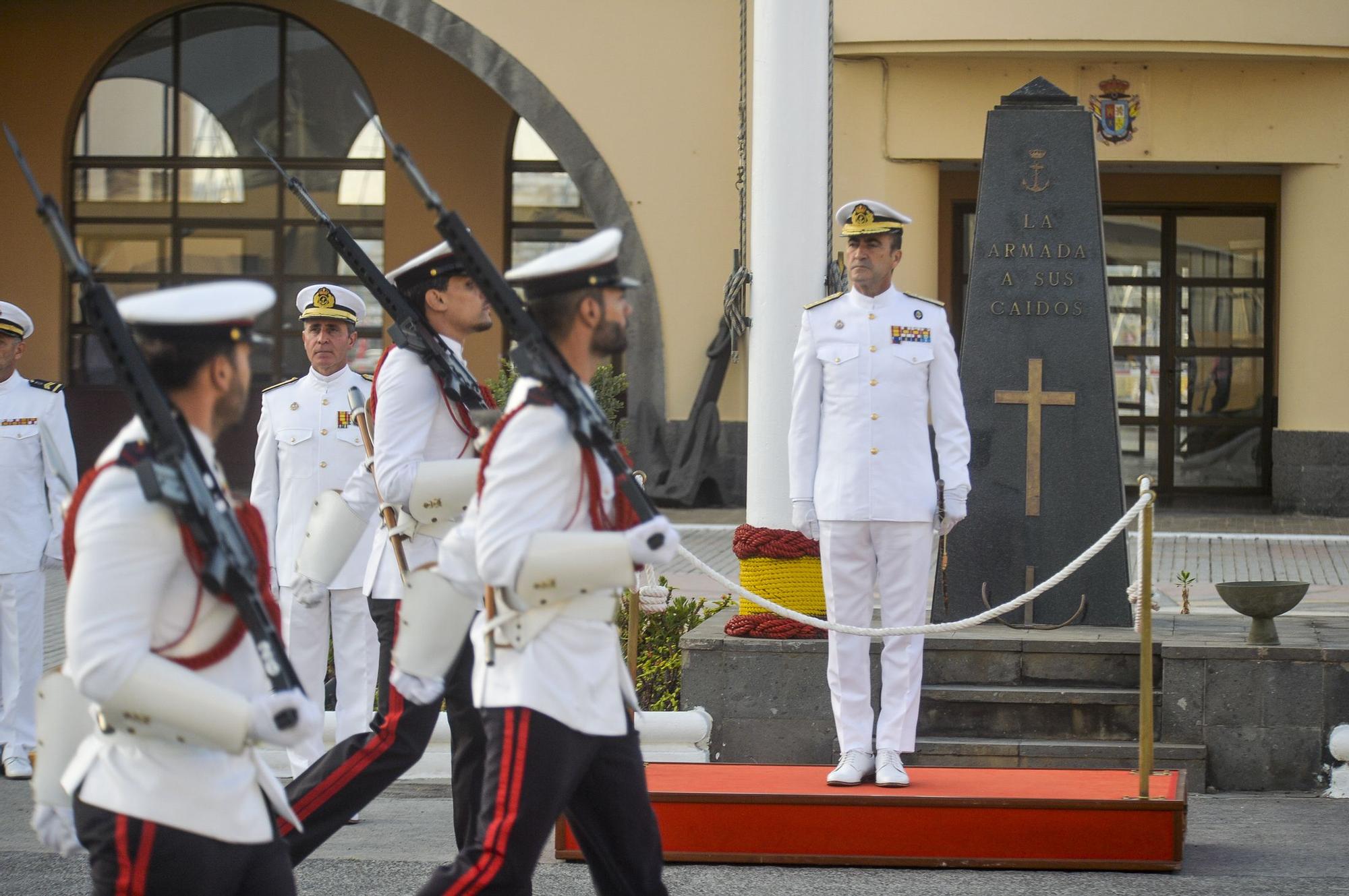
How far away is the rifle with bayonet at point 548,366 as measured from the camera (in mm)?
3680

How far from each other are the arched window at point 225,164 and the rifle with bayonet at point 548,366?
1474cm

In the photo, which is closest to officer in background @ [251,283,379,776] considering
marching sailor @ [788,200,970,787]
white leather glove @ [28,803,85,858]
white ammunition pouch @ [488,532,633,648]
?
marching sailor @ [788,200,970,787]

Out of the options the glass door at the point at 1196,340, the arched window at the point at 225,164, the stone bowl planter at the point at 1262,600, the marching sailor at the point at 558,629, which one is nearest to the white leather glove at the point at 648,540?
the marching sailor at the point at 558,629

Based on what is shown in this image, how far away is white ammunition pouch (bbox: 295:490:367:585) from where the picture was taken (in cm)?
527

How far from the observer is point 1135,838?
18.3 ft

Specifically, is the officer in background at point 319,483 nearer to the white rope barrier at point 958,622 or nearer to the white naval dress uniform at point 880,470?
the white rope barrier at point 958,622

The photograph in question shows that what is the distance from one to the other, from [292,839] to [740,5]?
11.6m

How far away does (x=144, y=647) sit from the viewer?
297cm

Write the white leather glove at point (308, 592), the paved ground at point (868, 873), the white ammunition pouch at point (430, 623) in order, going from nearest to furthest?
1. the white ammunition pouch at point (430, 623)
2. the paved ground at point (868, 873)
3. the white leather glove at point (308, 592)

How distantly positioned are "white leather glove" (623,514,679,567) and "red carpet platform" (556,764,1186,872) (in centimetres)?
224

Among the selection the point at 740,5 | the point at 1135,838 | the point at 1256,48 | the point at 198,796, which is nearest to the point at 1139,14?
the point at 1256,48

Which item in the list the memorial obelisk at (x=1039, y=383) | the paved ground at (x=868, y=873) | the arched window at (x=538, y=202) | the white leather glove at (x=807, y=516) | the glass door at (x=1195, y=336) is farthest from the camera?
the arched window at (x=538, y=202)

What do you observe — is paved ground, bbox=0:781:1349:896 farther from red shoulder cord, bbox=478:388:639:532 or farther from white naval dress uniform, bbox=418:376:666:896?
red shoulder cord, bbox=478:388:639:532

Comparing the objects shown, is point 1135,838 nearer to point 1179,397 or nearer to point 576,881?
point 576,881
